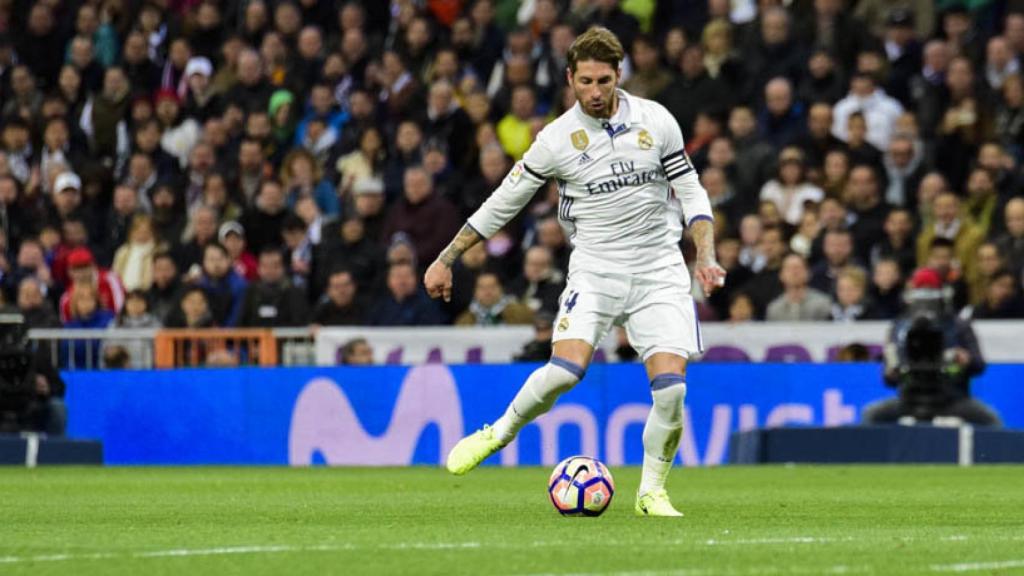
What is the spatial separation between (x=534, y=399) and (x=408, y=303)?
9.30 meters

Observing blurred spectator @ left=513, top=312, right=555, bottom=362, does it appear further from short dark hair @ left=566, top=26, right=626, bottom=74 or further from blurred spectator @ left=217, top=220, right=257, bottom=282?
short dark hair @ left=566, top=26, right=626, bottom=74

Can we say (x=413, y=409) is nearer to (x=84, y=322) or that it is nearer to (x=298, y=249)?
(x=298, y=249)

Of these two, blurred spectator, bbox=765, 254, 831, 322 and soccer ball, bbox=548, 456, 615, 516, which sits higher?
blurred spectator, bbox=765, 254, 831, 322

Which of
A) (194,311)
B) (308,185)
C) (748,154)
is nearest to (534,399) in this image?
(748,154)

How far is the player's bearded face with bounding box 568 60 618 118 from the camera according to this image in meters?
9.89

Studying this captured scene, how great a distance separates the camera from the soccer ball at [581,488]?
9.91 metres

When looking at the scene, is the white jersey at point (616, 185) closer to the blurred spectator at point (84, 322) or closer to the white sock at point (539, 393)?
the white sock at point (539, 393)

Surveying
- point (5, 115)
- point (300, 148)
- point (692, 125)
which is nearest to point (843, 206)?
point (692, 125)

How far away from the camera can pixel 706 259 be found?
32.2 feet

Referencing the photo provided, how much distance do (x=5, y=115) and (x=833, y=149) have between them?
33.6 ft

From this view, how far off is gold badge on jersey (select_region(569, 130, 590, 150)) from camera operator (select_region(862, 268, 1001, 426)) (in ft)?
21.6

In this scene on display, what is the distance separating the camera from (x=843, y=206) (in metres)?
18.7

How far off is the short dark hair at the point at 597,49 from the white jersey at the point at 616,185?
361 mm

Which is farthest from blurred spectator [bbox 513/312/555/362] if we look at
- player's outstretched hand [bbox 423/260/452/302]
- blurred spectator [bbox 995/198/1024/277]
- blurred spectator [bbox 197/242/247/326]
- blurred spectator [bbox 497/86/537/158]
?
player's outstretched hand [bbox 423/260/452/302]
